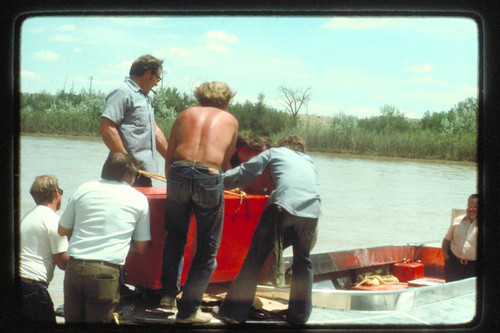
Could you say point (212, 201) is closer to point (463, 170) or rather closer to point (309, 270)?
point (309, 270)

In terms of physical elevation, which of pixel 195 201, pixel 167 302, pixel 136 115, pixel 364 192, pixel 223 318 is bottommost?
pixel 364 192

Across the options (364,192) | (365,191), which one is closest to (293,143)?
(364,192)

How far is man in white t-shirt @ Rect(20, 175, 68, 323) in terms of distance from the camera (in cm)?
335

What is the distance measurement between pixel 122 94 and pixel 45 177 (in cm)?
81

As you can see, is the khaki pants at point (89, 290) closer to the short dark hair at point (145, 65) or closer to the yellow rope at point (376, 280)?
the short dark hair at point (145, 65)

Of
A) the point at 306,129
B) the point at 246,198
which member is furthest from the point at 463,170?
the point at 246,198

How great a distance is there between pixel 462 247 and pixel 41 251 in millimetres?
3399

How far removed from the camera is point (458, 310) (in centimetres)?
413

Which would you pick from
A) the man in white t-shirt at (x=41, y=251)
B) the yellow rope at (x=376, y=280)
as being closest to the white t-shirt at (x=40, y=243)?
the man in white t-shirt at (x=41, y=251)

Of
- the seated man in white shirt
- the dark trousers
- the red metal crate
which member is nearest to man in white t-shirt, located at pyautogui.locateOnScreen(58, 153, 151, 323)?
the seated man in white shirt

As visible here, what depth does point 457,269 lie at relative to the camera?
209 inches

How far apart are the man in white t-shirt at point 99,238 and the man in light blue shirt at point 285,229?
79cm

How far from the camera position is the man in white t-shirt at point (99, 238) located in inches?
128

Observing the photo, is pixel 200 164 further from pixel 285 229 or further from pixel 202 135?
pixel 285 229
